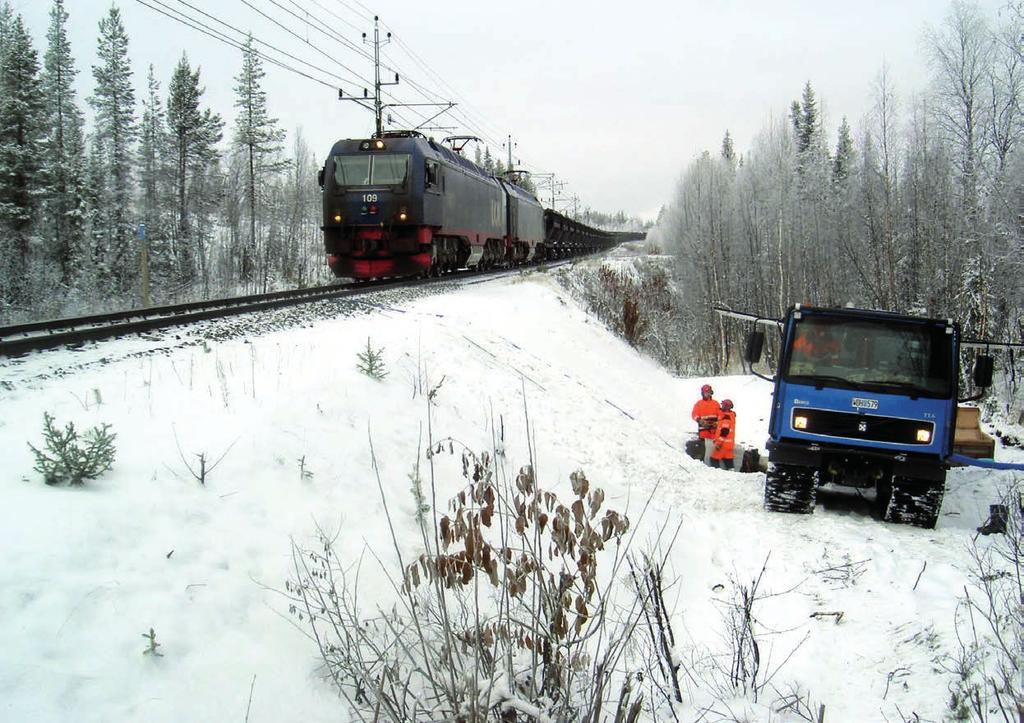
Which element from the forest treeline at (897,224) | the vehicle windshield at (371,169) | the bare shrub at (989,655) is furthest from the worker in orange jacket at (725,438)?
the forest treeline at (897,224)

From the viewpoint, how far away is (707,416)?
10953 mm

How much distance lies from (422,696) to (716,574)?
3.60 metres

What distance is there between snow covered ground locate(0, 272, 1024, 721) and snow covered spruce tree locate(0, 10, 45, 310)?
83.2 feet

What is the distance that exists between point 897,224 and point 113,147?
41.7 metres

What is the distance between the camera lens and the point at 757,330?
7.83 metres

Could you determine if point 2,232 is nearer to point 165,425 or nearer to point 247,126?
point 247,126

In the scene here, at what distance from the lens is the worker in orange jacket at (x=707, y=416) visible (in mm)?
10922

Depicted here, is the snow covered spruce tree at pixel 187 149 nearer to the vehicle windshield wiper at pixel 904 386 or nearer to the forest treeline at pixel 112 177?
the forest treeline at pixel 112 177

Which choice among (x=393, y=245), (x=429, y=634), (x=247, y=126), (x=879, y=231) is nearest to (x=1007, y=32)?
(x=879, y=231)

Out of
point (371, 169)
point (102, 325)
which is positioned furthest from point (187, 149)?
point (102, 325)

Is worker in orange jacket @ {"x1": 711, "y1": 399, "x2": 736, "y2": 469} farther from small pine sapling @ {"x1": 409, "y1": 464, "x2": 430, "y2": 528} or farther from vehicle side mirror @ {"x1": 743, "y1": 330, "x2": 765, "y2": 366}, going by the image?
small pine sapling @ {"x1": 409, "y1": 464, "x2": 430, "y2": 528}

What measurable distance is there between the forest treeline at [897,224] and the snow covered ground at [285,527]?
19423 mm

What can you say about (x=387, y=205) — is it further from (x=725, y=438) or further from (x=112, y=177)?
(x=112, y=177)

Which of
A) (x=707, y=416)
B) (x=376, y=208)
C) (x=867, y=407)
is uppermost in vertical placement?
(x=376, y=208)
